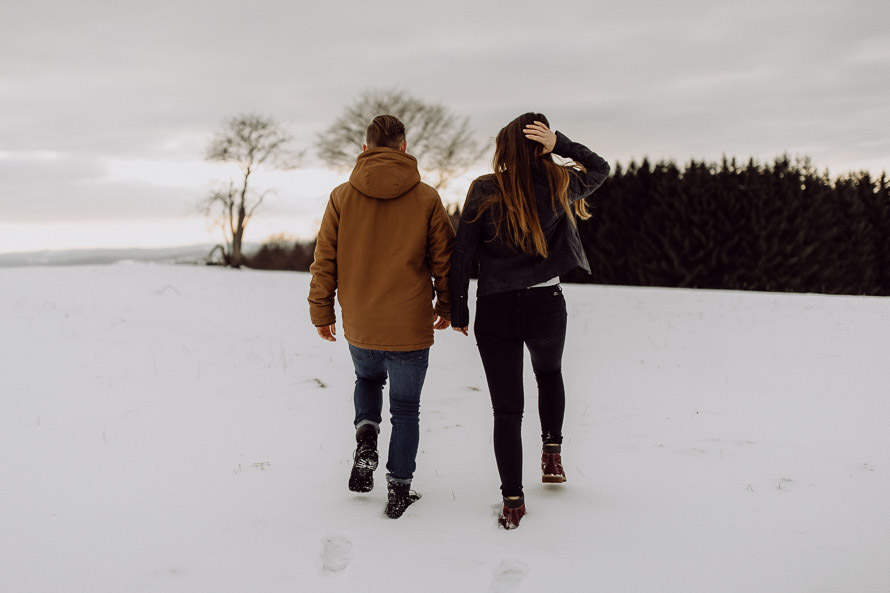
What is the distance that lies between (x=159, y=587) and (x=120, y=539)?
1.76 feet

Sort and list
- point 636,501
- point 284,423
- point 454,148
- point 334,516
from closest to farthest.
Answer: point 334,516 → point 636,501 → point 284,423 → point 454,148

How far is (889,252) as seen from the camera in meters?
26.8

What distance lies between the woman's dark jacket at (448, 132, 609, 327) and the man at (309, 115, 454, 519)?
131mm

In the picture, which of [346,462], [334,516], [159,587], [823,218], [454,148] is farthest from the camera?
[454,148]

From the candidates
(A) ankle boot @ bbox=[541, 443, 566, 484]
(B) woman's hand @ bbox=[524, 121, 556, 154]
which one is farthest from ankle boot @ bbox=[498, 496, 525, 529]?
(B) woman's hand @ bbox=[524, 121, 556, 154]

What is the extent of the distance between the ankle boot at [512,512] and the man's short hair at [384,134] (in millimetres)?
1909

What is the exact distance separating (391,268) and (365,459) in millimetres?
1075

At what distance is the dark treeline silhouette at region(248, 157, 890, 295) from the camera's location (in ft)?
70.5

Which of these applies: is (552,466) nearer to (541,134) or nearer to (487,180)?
(487,180)

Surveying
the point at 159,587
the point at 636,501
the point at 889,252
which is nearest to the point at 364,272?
the point at 159,587

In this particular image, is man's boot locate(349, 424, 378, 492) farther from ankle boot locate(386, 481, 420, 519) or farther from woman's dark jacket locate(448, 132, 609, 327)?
woman's dark jacket locate(448, 132, 609, 327)

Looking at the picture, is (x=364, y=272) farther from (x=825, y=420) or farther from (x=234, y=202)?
(x=234, y=202)

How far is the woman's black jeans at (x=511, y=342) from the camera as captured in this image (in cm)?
285

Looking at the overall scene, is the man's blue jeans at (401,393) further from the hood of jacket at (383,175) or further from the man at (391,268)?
the hood of jacket at (383,175)
